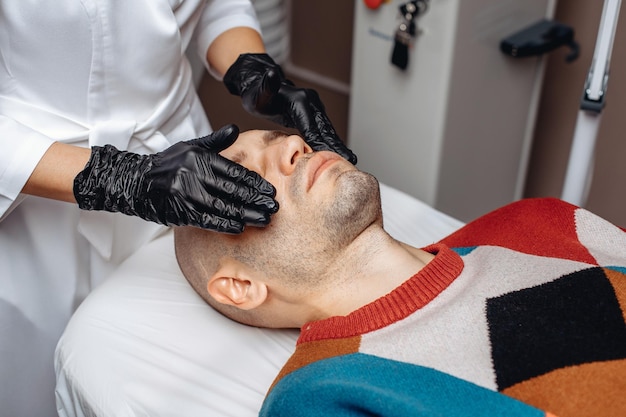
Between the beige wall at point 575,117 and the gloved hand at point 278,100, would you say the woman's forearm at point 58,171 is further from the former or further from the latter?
the beige wall at point 575,117

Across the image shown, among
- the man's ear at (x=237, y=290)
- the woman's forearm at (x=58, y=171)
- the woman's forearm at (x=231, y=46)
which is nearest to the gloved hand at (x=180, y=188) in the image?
the woman's forearm at (x=58, y=171)

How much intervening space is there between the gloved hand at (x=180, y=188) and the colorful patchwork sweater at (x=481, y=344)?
25cm

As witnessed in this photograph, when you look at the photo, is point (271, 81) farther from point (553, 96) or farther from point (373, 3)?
point (553, 96)

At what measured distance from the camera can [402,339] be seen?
1.08 m

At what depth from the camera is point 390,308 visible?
1.15 m

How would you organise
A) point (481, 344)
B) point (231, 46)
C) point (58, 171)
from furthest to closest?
point (231, 46) < point (58, 171) < point (481, 344)

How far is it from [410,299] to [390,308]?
4 centimetres

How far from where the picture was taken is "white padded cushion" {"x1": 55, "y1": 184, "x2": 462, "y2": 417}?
1201 millimetres

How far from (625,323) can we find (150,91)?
3.24 ft

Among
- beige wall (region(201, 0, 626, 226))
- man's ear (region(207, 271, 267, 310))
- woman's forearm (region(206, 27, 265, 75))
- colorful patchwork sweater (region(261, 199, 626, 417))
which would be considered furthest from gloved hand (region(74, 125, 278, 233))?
beige wall (region(201, 0, 626, 226))

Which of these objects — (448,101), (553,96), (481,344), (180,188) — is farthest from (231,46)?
(553,96)

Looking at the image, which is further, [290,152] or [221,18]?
[221,18]

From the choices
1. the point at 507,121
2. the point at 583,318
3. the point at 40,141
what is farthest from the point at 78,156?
the point at 507,121

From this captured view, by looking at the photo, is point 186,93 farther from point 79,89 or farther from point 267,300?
point 267,300
